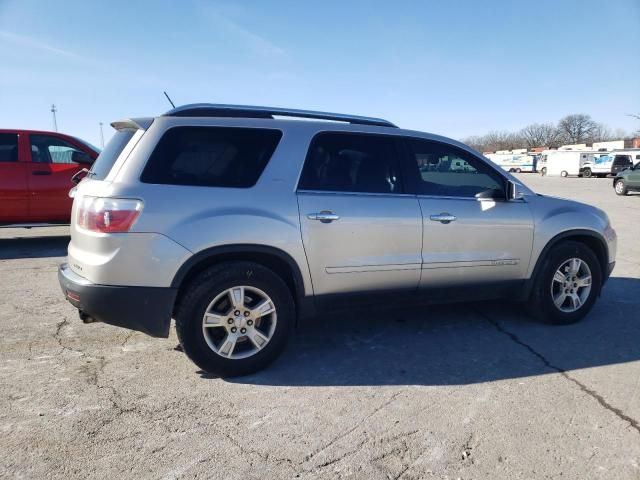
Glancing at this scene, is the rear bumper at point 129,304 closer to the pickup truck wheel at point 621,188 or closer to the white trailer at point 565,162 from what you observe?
the pickup truck wheel at point 621,188

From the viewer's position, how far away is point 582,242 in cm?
455

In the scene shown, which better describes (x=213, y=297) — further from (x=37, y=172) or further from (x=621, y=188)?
(x=621, y=188)

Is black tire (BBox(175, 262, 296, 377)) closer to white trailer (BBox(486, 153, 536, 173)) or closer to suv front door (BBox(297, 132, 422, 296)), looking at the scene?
suv front door (BBox(297, 132, 422, 296))

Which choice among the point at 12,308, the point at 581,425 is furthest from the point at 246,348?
the point at 12,308

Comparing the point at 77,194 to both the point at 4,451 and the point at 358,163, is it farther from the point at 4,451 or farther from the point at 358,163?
the point at 358,163

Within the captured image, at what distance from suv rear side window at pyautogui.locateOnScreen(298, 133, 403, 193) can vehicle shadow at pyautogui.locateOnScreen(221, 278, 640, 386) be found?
1.32m

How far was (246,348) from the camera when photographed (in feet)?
11.1

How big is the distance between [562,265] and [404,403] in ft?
7.86

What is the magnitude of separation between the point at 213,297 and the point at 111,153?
136cm

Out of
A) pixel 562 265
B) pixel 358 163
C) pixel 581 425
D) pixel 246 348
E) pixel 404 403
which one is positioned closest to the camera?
pixel 581 425

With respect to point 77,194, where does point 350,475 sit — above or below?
below

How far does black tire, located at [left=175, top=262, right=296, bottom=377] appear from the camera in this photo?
3164 millimetres

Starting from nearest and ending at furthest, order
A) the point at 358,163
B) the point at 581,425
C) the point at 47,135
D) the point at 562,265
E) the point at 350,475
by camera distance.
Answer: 1. the point at 350,475
2. the point at 581,425
3. the point at 358,163
4. the point at 562,265
5. the point at 47,135

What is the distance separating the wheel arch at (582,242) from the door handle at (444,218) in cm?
104
